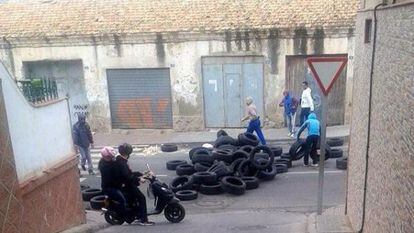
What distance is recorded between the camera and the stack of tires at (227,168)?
12039 mm

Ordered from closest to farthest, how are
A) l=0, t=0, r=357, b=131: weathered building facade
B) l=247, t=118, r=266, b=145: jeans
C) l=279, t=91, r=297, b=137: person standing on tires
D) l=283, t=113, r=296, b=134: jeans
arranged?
l=247, t=118, r=266, b=145: jeans < l=279, t=91, r=297, b=137: person standing on tires < l=283, t=113, r=296, b=134: jeans < l=0, t=0, r=357, b=131: weathered building facade

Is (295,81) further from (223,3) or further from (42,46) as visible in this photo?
(42,46)

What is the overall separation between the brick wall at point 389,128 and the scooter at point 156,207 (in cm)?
374

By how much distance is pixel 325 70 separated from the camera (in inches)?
323

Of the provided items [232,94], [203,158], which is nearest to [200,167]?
[203,158]

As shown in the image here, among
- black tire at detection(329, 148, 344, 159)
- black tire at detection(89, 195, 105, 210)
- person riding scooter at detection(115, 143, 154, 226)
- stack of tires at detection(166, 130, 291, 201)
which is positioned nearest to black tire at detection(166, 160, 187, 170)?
stack of tires at detection(166, 130, 291, 201)

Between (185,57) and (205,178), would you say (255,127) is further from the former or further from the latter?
(185,57)

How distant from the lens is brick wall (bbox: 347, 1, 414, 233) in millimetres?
4301

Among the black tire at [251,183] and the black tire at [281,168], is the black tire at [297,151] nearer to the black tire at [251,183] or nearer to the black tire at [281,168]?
the black tire at [281,168]

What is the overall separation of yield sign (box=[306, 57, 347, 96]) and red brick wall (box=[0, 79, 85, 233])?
16.7ft

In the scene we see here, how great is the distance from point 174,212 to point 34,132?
11.4 ft

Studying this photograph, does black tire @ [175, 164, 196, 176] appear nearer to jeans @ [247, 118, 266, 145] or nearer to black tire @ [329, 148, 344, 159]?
jeans @ [247, 118, 266, 145]

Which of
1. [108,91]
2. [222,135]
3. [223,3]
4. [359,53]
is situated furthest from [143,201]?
[223,3]

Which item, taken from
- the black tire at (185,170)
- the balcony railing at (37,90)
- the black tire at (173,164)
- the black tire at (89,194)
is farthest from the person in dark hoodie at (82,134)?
the balcony railing at (37,90)
